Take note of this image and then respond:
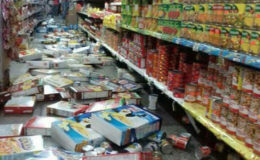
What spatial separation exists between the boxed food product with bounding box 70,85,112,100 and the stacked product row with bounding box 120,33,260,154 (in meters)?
0.54

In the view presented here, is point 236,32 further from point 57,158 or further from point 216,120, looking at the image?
point 57,158

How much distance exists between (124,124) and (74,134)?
0.35 m

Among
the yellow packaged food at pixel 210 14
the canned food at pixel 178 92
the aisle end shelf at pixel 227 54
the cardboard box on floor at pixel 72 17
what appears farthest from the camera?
the cardboard box on floor at pixel 72 17

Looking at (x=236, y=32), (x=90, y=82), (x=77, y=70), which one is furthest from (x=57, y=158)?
(x=77, y=70)

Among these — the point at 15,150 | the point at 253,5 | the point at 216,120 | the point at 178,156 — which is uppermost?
the point at 253,5

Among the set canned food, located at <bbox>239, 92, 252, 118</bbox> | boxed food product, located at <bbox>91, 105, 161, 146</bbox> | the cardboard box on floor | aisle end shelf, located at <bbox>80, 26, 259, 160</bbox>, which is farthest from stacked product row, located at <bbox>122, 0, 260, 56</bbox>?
the cardboard box on floor

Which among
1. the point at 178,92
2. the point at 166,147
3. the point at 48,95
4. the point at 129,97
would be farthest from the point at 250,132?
the point at 48,95

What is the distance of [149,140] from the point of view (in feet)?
7.39

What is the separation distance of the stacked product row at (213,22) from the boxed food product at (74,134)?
1.03 meters

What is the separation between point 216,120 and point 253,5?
0.77m

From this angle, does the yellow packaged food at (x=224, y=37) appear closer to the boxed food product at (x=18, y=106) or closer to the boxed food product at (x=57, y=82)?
the boxed food product at (x=18, y=106)

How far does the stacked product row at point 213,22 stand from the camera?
1607 mm

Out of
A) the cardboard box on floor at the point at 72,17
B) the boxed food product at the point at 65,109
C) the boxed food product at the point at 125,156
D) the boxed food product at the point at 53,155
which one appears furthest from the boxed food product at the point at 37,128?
the cardboard box on floor at the point at 72,17

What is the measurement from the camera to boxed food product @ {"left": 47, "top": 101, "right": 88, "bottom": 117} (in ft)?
8.96
